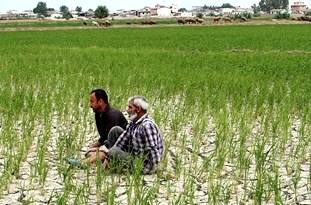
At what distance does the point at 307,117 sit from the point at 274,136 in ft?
3.39

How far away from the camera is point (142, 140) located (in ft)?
20.3

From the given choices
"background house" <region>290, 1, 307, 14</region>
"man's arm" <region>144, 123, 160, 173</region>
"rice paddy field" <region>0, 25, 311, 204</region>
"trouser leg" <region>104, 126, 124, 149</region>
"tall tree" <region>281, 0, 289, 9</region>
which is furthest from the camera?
"background house" <region>290, 1, 307, 14</region>

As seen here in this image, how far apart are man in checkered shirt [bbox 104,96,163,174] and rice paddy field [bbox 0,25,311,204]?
18 centimetres

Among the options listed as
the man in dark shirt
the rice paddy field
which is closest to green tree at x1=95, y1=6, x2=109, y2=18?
the rice paddy field

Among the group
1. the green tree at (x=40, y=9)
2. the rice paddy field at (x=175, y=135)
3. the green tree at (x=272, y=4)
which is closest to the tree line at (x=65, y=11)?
the green tree at (x=40, y=9)

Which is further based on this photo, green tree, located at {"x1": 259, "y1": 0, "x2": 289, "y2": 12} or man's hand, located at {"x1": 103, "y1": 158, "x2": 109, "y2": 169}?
green tree, located at {"x1": 259, "y1": 0, "x2": 289, "y2": 12}

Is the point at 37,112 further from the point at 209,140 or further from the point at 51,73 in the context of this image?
the point at 51,73

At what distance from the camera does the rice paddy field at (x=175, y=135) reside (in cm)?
559

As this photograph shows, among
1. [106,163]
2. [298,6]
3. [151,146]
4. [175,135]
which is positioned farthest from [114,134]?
[298,6]

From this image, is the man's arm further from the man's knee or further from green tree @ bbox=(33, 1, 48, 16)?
green tree @ bbox=(33, 1, 48, 16)

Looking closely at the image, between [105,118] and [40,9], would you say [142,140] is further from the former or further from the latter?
[40,9]

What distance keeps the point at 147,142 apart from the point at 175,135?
191cm

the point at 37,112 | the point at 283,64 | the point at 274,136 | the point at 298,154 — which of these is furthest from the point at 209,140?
the point at 283,64

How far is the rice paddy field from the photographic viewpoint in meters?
5.59
